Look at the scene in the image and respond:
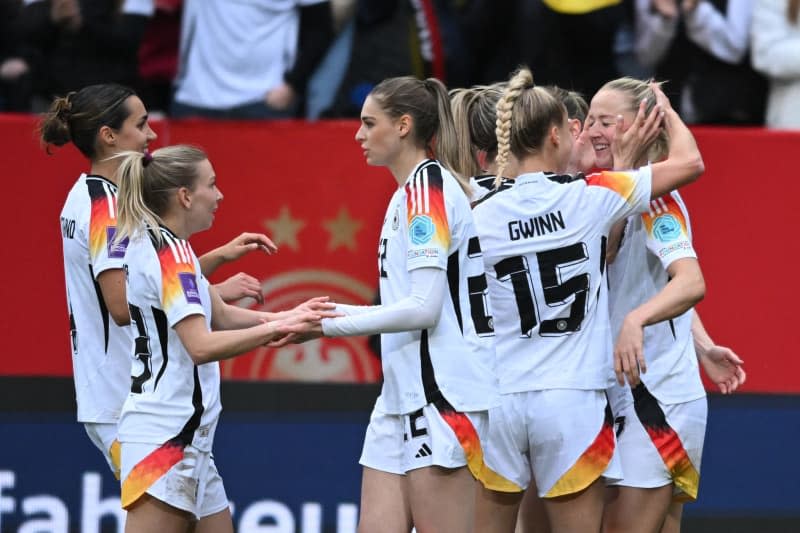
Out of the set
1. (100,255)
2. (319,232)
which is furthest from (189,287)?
(319,232)

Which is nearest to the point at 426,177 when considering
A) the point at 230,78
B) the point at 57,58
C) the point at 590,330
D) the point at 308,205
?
the point at 590,330

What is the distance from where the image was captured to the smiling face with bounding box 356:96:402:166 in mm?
4820

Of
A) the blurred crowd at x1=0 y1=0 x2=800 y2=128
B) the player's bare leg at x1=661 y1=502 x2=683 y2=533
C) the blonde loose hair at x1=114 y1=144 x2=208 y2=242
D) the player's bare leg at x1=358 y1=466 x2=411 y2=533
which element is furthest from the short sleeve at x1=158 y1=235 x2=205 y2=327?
the blurred crowd at x1=0 y1=0 x2=800 y2=128

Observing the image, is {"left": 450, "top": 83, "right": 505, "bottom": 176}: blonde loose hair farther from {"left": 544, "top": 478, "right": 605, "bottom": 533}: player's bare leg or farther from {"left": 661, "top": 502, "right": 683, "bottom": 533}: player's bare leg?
{"left": 661, "top": 502, "right": 683, "bottom": 533}: player's bare leg

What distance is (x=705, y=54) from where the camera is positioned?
7555 mm

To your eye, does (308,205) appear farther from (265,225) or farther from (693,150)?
(693,150)

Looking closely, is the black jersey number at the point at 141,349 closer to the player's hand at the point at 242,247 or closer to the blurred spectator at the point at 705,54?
the player's hand at the point at 242,247

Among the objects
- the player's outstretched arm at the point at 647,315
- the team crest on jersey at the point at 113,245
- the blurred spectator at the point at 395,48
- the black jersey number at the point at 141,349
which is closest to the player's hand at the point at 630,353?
the player's outstretched arm at the point at 647,315

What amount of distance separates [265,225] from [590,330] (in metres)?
2.47

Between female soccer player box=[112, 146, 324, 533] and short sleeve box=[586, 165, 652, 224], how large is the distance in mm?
990

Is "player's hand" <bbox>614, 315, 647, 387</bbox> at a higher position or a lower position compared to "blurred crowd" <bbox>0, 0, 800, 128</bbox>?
lower

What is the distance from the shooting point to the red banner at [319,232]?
22.1ft

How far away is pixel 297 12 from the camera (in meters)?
7.32

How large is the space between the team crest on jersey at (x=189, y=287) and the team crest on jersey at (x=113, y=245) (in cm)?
41
